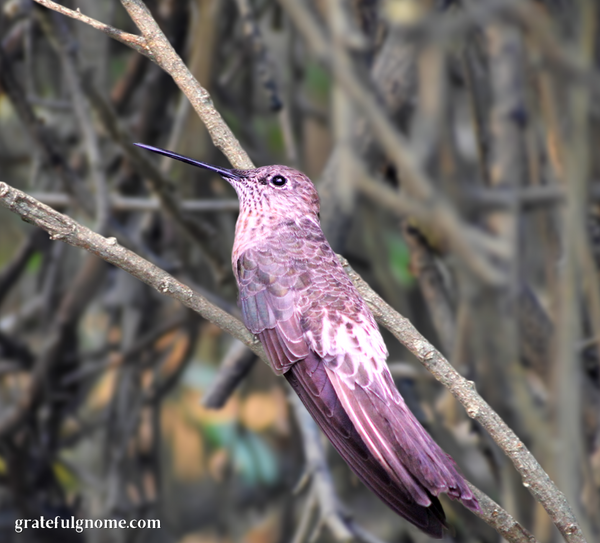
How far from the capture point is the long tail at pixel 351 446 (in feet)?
5.25

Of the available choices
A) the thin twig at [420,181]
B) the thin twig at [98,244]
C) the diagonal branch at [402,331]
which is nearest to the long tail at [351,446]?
the diagonal branch at [402,331]

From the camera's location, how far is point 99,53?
3340 mm

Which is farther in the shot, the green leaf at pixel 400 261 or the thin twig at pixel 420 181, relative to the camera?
the green leaf at pixel 400 261

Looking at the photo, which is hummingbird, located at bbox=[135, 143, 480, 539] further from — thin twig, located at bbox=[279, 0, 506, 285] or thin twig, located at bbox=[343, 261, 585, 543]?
thin twig, located at bbox=[279, 0, 506, 285]

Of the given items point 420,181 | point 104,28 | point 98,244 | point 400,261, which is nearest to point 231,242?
point 400,261

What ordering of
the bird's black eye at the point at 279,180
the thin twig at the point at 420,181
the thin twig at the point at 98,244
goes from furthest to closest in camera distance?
the bird's black eye at the point at 279,180, the thin twig at the point at 420,181, the thin twig at the point at 98,244

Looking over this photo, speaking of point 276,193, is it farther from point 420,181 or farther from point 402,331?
point 402,331

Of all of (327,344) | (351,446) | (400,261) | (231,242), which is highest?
(400,261)

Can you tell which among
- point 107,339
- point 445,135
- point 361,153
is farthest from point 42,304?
point 445,135

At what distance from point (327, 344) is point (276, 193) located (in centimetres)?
67

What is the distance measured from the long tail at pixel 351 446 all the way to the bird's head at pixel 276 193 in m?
0.65

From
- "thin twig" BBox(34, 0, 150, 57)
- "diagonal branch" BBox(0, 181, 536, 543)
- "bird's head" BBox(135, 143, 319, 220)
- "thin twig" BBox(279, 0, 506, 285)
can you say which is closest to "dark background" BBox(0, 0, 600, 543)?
"thin twig" BBox(279, 0, 506, 285)

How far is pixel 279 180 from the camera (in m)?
2.52

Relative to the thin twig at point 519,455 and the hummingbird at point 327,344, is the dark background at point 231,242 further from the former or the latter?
the thin twig at point 519,455
